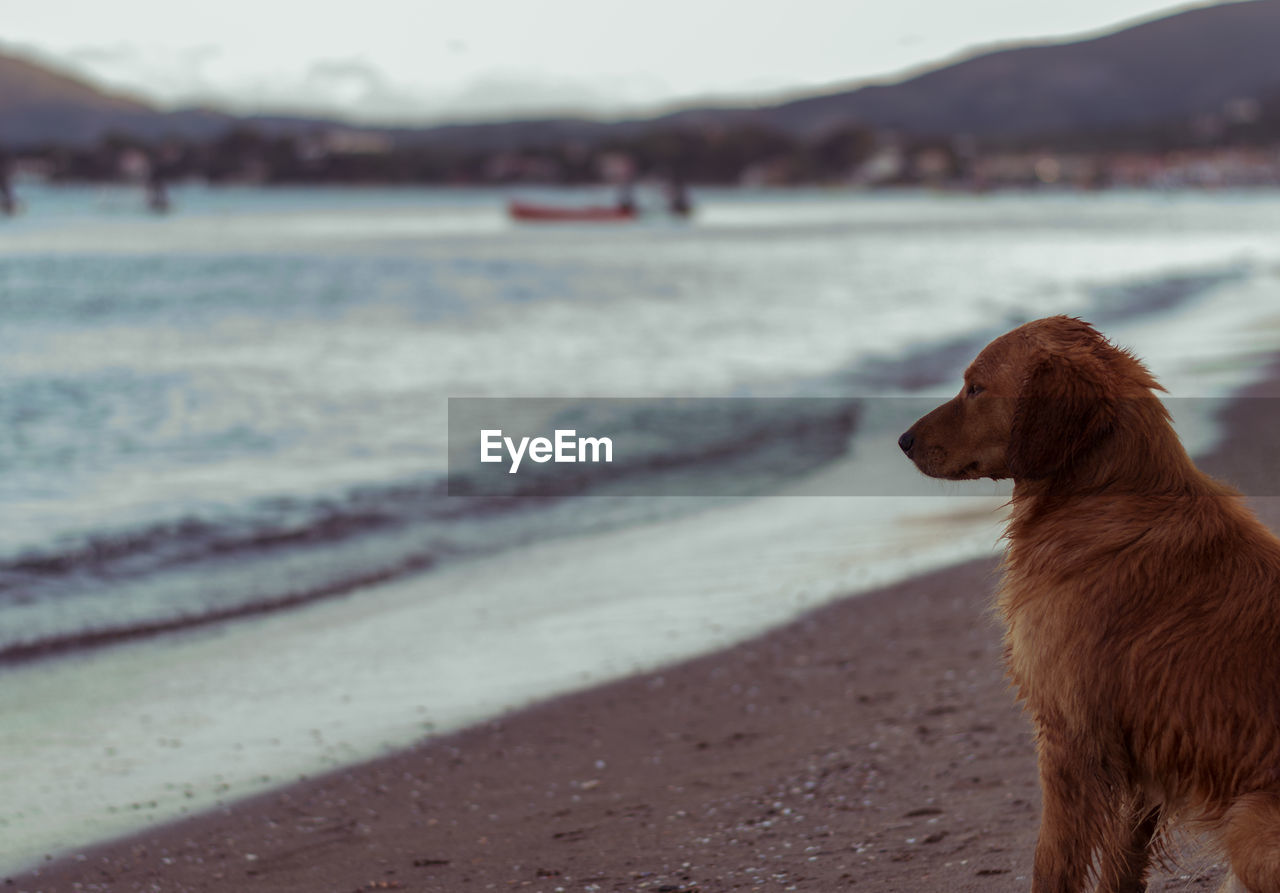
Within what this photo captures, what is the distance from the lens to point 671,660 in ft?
20.9

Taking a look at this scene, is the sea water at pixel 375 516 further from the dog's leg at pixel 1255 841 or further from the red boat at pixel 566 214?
the red boat at pixel 566 214

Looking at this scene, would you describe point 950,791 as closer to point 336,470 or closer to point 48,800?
point 48,800

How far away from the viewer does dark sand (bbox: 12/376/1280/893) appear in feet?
12.9

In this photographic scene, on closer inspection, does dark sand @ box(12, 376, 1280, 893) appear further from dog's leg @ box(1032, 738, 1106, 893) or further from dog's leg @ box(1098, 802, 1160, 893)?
dog's leg @ box(1032, 738, 1106, 893)

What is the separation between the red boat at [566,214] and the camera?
3691 inches

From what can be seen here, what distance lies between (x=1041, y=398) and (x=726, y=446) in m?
10.5

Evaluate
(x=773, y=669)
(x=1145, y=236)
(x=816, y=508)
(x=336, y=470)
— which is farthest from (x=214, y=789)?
(x=1145, y=236)

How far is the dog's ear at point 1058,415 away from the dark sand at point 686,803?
50.8 inches

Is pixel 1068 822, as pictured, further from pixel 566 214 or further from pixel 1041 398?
pixel 566 214

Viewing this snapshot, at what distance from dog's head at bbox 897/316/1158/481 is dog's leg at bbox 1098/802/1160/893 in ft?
2.70

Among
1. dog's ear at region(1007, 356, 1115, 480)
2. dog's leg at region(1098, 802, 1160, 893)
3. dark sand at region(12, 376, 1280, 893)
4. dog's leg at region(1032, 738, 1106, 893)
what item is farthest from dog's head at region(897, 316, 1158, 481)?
dark sand at region(12, 376, 1280, 893)

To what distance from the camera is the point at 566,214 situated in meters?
95.7

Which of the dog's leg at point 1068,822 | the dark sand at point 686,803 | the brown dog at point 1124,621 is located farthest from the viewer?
the dark sand at point 686,803

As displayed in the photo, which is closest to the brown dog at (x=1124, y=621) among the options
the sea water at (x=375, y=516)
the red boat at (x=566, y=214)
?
the sea water at (x=375, y=516)
